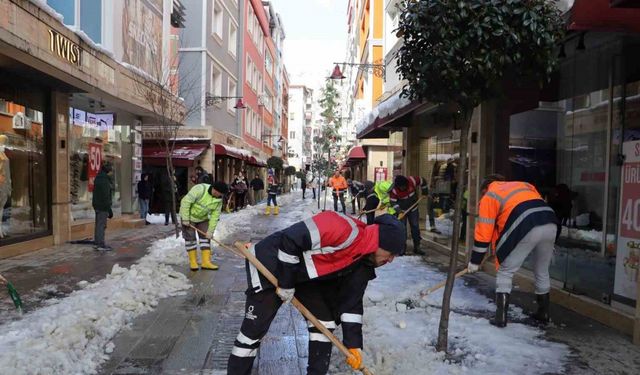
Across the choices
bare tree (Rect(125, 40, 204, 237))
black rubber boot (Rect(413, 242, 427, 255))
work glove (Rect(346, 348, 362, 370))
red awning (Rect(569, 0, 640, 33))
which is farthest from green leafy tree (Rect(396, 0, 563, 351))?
bare tree (Rect(125, 40, 204, 237))

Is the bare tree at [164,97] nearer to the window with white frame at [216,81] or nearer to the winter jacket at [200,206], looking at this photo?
the winter jacket at [200,206]

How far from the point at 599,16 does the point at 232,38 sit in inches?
1056

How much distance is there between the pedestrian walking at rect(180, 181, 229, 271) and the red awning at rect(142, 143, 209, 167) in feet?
38.0

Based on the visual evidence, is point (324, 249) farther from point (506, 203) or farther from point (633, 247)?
point (633, 247)

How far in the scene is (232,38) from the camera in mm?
A: 29391

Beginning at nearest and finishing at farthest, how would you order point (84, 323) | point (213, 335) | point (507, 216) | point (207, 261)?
point (84, 323) → point (213, 335) → point (507, 216) → point (207, 261)

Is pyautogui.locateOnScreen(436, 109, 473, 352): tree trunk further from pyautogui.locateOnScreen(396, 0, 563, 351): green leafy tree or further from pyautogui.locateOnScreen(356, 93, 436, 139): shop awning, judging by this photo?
pyautogui.locateOnScreen(356, 93, 436, 139): shop awning

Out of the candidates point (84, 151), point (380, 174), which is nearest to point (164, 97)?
point (84, 151)

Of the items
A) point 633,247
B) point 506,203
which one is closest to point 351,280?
point 506,203

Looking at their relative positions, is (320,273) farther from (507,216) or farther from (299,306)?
(507,216)

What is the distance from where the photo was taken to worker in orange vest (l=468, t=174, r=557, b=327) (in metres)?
5.03

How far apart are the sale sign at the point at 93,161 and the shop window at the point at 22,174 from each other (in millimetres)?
2113

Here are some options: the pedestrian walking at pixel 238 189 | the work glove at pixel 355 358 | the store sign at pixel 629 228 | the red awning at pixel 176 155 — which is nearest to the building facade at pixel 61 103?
the red awning at pixel 176 155

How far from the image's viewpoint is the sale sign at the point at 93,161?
12.8 m
